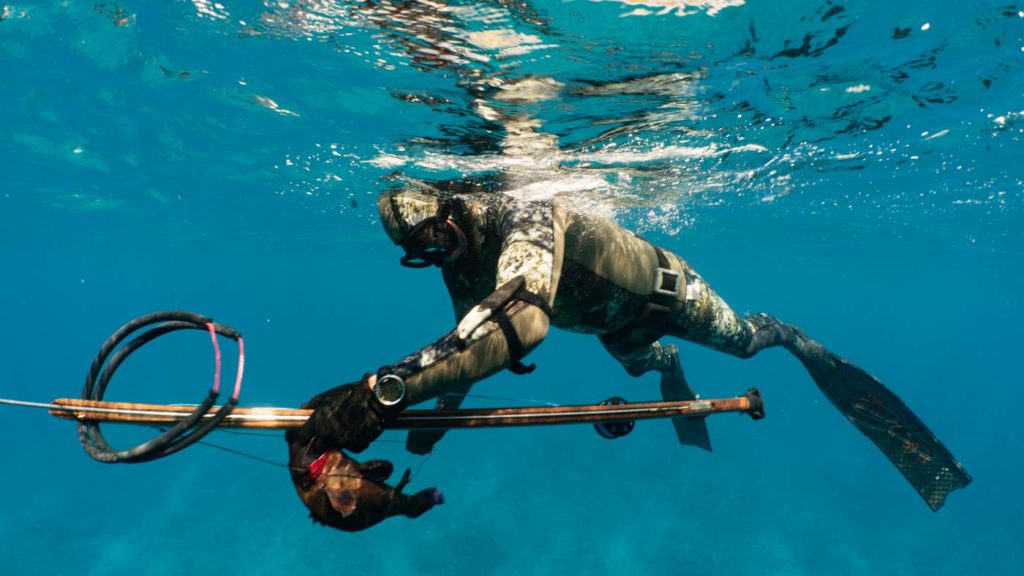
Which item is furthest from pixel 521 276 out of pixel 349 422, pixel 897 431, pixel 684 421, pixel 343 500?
pixel 897 431

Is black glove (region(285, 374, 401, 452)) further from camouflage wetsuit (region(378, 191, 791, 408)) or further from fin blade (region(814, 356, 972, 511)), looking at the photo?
fin blade (region(814, 356, 972, 511))

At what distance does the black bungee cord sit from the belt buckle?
3.70 meters

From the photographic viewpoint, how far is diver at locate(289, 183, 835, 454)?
2354mm

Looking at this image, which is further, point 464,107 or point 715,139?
point 715,139

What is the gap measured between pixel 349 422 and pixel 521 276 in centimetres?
118

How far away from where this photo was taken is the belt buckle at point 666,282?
501 centimetres

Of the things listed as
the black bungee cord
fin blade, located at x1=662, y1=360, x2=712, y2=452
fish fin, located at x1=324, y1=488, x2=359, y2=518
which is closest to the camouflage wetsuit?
fin blade, located at x1=662, y1=360, x2=712, y2=452

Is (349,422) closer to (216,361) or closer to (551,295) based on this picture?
(216,361)

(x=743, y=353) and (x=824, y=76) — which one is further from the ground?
(x=824, y=76)

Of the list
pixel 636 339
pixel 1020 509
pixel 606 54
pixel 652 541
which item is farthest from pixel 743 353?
pixel 1020 509

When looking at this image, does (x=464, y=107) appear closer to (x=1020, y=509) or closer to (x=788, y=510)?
(x=788, y=510)

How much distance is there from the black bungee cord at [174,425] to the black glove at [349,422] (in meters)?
0.34

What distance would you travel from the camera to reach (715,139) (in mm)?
9539

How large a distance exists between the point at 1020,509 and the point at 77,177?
38769mm
